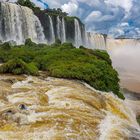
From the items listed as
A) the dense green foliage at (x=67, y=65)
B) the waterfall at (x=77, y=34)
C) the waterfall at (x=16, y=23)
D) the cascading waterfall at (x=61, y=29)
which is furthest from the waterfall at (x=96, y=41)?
the dense green foliage at (x=67, y=65)

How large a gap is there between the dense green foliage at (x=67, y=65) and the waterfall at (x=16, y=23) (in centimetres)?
2199

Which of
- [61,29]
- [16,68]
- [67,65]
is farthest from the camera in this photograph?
[61,29]

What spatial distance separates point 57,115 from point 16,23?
39.9 metres

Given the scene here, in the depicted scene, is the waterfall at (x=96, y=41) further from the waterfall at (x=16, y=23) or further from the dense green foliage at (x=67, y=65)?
the dense green foliage at (x=67, y=65)

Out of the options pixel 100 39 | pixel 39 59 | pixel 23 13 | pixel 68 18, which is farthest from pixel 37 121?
pixel 100 39

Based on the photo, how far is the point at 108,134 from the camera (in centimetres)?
1373

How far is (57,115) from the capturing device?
1461cm

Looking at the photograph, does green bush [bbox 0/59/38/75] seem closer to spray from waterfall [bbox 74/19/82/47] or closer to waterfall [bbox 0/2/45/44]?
waterfall [bbox 0/2/45/44]

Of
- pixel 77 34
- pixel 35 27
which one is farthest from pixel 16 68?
pixel 77 34

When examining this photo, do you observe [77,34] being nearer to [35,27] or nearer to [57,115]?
[35,27]

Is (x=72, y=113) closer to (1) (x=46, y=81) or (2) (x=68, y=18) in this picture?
(1) (x=46, y=81)

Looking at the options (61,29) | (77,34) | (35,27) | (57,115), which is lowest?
(77,34)

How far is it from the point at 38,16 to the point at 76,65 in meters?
37.1

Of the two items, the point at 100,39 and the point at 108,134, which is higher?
the point at 108,134
